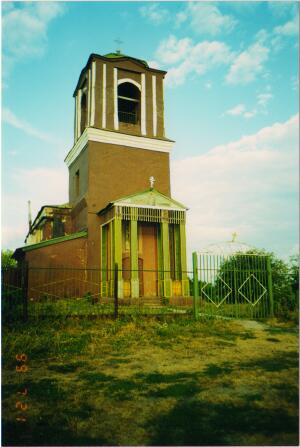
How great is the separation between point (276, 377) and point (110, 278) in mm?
11367

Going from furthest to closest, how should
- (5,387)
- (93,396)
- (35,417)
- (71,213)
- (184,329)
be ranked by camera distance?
(71,213) < (184,329) < (5,387) < (93,396) < (35,417)

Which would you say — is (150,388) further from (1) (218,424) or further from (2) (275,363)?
(2) (275,363)

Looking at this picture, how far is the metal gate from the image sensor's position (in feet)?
36.4

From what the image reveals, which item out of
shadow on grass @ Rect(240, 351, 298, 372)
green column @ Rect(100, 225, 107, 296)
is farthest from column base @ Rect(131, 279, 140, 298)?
shadow on grass @ Rect(240, 351, 298, 372)

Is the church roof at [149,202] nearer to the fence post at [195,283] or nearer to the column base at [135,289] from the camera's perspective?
the column base at [135,289]

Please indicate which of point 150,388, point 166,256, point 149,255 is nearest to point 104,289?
point 149,255

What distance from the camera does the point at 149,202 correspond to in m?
16.2

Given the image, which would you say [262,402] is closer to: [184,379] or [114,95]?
[184,379]

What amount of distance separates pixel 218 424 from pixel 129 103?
19745 millimetres

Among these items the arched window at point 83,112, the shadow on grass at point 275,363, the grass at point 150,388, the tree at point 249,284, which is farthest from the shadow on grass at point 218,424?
the arched window at point 83,112

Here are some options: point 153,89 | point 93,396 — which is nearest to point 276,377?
point 93,396

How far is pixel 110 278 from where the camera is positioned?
51.5 feet

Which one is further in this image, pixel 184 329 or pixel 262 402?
pixel 184 329

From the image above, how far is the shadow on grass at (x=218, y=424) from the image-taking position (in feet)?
10.6
